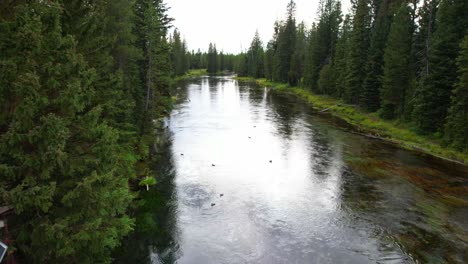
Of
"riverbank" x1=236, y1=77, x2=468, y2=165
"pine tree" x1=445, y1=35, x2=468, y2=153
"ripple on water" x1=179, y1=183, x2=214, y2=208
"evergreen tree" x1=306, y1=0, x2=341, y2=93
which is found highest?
"evergreen tree" x1=306, y1=0, x2=341, y2=93

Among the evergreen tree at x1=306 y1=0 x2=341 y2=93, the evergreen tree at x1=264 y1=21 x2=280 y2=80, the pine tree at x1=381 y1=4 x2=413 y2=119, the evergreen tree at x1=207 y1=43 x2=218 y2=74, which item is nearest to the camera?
the pine tree at x1=381 y1=4 x2=413 y2=119

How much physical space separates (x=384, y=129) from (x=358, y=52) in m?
17.9

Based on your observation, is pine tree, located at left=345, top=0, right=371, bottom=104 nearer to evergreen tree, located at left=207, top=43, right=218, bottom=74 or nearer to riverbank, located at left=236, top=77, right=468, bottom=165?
riverbank, located at left=236, top=77, right=468, bottom=165

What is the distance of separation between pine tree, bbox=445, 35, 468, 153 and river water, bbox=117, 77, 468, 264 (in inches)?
114

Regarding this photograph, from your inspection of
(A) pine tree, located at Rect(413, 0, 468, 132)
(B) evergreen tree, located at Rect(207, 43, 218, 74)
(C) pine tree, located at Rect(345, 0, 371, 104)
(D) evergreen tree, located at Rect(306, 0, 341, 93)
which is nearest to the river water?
(A) pine tree, located at Rect(413, 0, 468, 132)

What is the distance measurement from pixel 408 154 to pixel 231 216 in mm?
22053

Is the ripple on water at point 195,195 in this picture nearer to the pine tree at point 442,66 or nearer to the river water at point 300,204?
the river water at point 300,204

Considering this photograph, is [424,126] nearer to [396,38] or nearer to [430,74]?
[430,74]

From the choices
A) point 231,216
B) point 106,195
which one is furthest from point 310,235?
point 106,195

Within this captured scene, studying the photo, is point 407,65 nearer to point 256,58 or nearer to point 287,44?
point 287,44

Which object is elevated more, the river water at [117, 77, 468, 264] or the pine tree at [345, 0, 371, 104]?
the pine tree at [345, 0, 371, 104]

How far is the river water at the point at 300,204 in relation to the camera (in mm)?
18188

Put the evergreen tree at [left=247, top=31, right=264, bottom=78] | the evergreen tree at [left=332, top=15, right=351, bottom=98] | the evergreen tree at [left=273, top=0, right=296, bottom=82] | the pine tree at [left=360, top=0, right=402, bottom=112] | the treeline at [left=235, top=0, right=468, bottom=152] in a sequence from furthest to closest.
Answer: the evergreen tree at [left=247, top=31, right=264, bottom=78] → the evergreen tree at [left=273, top=0, right=296, bottom=82] → the evergreen tree at [left=332, top=15, right=351, bottom=98] → the pine tree at [left=360, top=0, right=402, bottom=112] → the treeline at [left=235, top=0, right=468, bottom=152]

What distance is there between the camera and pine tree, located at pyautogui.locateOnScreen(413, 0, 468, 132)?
120 ft
